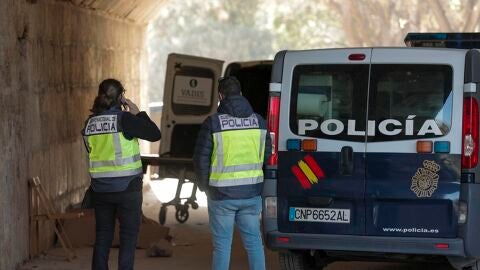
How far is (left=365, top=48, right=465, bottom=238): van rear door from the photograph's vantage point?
8336 millimetres

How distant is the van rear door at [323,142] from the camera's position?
28.1ft

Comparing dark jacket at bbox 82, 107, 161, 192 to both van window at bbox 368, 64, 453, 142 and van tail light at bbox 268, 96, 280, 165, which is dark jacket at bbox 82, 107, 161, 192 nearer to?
van tail light at bbox 268, 96, 280, 165

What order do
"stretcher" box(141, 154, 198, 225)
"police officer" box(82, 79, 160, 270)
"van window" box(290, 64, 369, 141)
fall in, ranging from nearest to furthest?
"police officer" box(82, 79, 160, 270)
"van window" box(290, 64, 369, 141)
"stretcher" box(141, 154, 198, 225)

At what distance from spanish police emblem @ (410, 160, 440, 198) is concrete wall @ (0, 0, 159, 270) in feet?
12.1

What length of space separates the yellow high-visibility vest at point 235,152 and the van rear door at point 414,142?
0.89m

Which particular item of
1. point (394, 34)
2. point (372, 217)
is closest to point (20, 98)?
point (372, 217)

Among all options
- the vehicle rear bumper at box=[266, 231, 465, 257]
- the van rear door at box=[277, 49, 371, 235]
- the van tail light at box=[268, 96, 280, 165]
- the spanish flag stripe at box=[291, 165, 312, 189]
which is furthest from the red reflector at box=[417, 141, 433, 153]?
the van tail light at box=[268, 96, 280, 165]

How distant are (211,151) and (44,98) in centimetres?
396

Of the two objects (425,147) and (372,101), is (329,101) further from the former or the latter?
(425,147)

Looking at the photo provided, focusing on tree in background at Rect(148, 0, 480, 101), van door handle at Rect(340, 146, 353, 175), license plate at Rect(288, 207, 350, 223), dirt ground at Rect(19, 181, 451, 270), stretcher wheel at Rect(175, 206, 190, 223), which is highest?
tree in background at Rect(148, 0, 480, 101)

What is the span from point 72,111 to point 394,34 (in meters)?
19.4

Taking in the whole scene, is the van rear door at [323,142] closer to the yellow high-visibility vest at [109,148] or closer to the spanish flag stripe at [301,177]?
the spanish flag stripe at [301,177]

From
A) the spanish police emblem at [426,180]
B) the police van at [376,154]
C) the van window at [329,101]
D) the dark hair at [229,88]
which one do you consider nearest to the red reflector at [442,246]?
the police van at [376,154]

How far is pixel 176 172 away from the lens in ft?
47.6
